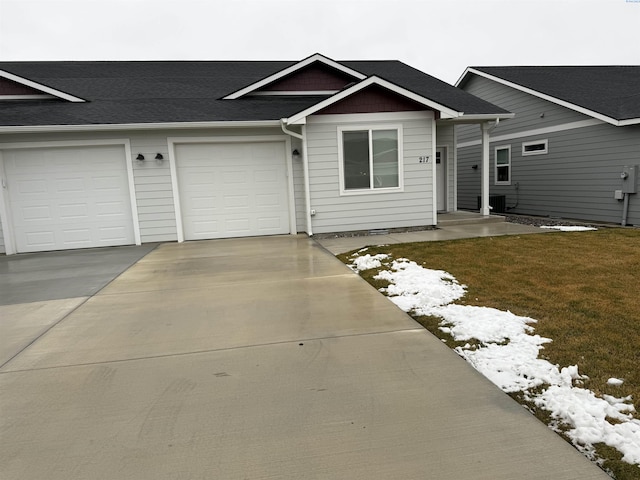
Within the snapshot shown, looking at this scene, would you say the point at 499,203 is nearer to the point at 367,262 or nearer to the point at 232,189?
the point at 232,189

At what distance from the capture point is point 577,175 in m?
11.8

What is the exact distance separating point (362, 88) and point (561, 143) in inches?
264

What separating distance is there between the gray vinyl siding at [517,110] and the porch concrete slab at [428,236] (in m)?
4.19

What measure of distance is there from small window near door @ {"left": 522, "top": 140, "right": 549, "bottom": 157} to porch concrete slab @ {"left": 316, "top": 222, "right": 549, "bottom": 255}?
158 inches

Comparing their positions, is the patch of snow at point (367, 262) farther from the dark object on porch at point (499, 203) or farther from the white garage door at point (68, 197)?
the dark object on porch at point (499, 203)

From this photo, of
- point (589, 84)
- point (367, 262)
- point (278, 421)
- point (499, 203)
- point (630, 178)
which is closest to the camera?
point (278, 421)

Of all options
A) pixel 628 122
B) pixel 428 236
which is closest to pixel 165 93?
pixel 428 236

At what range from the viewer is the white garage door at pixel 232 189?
9.77 metres

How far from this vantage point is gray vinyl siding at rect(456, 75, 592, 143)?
473 inches

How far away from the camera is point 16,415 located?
2.53m

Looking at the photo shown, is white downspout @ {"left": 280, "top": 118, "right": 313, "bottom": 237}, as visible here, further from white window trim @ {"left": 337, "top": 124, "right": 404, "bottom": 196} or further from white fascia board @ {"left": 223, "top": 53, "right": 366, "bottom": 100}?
white fascia board @ {"left": 223, "top": 53, "right": 366, "bottom": 100}

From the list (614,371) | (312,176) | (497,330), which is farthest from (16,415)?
(312,176)

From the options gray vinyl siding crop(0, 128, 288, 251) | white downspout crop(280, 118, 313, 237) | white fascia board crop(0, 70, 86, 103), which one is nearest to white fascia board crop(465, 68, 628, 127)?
white downspout crop(280, 118, 313, 237)

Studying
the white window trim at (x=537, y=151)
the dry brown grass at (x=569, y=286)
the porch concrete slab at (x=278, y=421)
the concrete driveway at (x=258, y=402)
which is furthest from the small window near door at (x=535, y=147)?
the porch concrete slab at (x=278, y=421)
